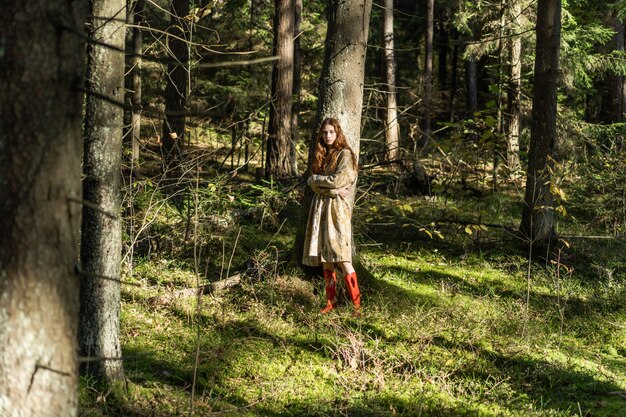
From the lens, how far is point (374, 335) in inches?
299

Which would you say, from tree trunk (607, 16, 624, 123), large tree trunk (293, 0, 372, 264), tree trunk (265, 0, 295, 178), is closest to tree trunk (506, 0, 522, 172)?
tree trunk (607, 16, 624, 123)

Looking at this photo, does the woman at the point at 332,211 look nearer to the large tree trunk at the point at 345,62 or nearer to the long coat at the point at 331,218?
the long coat at the point at 331,218

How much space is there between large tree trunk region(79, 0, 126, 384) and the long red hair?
10.8 ft

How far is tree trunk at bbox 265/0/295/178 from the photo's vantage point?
51.2 ft

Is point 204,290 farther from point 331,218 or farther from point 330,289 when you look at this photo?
point 331,218

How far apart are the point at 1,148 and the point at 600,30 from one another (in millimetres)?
16826

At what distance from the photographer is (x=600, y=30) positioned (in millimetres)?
16797

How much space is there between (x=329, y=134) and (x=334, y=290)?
1.91m

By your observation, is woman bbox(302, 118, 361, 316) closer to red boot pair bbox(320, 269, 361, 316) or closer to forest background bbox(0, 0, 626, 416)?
red boot pair bbox(320, 269, 361, 316)

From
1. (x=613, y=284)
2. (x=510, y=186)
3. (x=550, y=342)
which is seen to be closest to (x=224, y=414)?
(x=550, y=342)

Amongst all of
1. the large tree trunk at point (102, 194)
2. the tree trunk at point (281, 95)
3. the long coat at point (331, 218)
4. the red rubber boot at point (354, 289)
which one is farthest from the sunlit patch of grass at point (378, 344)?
the tree trunk at point (281, 95)

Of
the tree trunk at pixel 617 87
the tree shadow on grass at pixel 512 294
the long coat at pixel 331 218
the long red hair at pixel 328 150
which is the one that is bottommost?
the tree shadow on grass at pixel 512 294

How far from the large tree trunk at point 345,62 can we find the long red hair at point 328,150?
22cm

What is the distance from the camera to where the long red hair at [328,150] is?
26.8 ft
